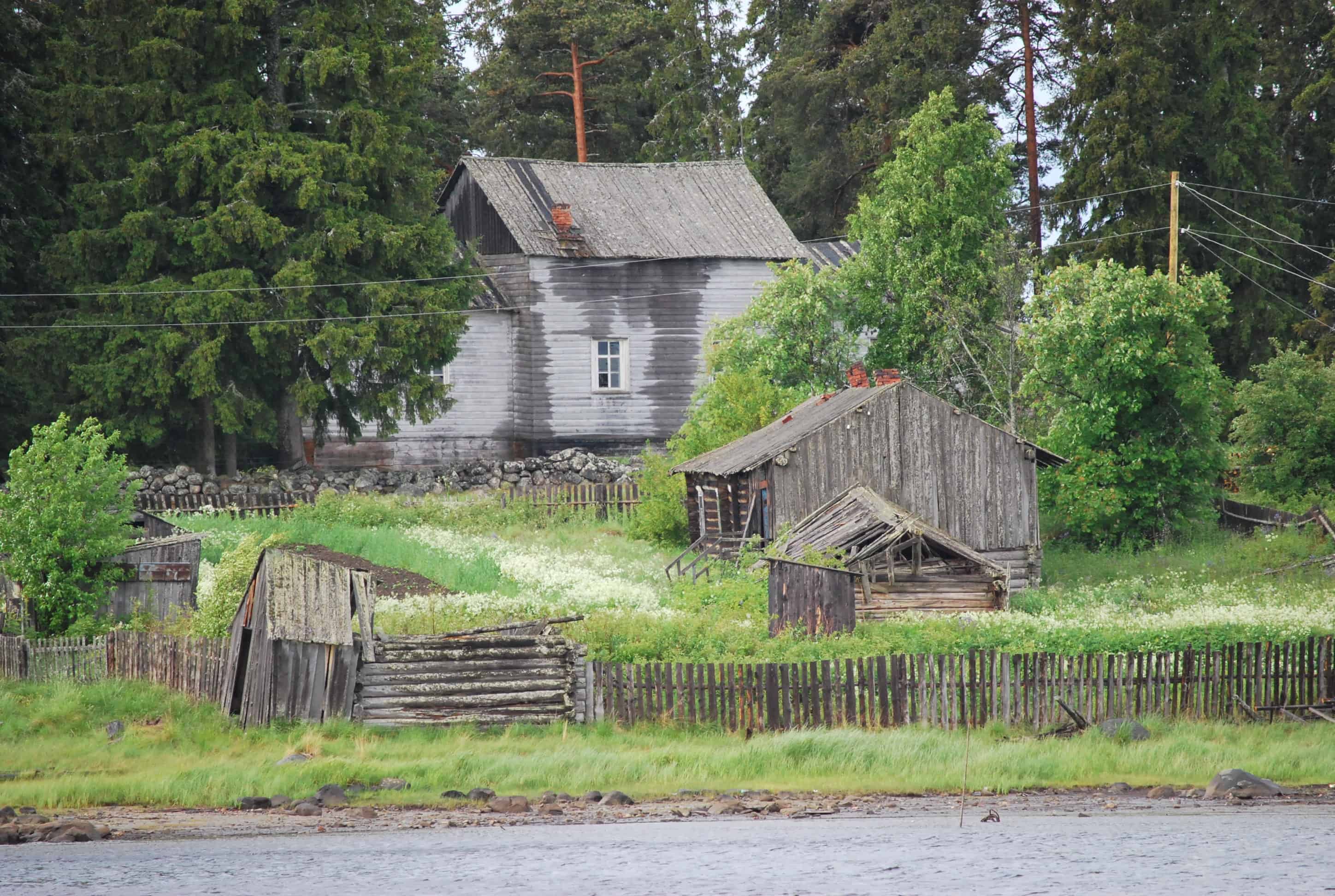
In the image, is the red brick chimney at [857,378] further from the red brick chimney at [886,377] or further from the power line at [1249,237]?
the power line at [1249,237]

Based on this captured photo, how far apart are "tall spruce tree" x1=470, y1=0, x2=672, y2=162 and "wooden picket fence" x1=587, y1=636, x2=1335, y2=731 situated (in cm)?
4599

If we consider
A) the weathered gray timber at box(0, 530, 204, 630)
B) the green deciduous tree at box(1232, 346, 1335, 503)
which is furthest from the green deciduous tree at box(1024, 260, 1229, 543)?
the weathered gray timber at box(0, 530, 204, 630)

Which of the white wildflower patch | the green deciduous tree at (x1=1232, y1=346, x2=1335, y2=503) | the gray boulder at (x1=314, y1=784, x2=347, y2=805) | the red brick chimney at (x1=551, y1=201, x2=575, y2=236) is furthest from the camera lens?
the red brick chimney at (x1=551, y1=201, x2=575, y2=236)

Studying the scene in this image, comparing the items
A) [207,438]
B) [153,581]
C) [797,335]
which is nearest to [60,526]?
[153,581]

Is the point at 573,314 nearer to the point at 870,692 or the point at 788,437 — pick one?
the point at 788,437

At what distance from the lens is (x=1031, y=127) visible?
53531 millimetres

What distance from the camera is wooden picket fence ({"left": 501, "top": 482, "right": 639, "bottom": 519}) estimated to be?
4075cm

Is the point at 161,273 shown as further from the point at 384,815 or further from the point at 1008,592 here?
the point at 384,815

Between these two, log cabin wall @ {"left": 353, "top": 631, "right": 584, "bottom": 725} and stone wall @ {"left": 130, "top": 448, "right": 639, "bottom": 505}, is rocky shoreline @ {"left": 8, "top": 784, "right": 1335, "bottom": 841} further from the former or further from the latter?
stone wall @ {"left": 130, "top": 448, "right": 639, "bottom": 505}

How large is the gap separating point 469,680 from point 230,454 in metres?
24.4

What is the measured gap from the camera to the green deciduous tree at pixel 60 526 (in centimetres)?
2250

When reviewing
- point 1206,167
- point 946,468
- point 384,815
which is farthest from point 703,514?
point 1206,167

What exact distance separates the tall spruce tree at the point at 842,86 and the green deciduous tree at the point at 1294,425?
17.6m

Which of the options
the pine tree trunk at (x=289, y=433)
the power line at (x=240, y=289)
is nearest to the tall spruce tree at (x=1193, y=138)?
the power line at (x=240, y=289)
